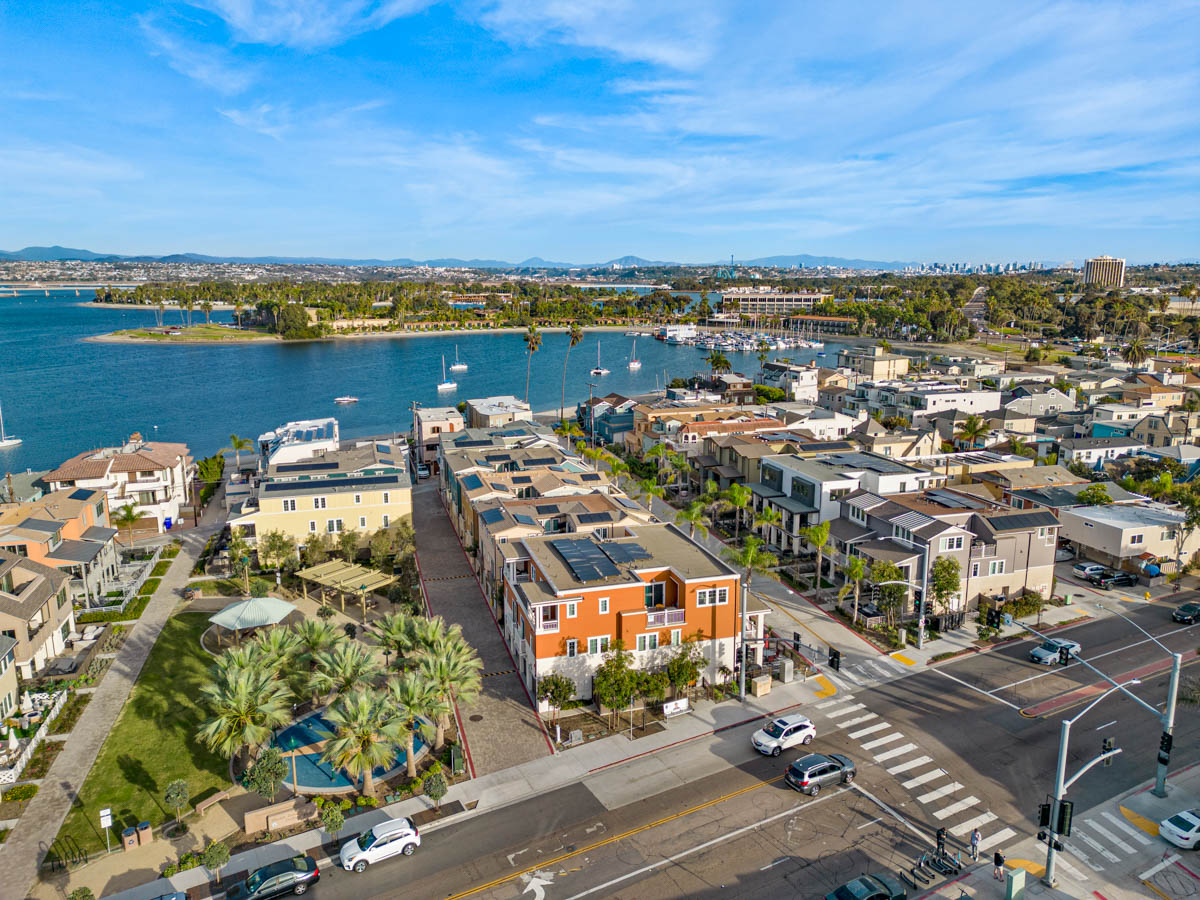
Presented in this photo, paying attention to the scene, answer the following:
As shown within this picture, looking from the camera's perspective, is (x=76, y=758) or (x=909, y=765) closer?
(x=909, y=765)

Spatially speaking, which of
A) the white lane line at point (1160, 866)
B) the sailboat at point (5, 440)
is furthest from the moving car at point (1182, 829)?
the sailboat at point (5, 440)

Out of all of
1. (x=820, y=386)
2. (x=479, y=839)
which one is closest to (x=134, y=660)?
(x=479, y=839)

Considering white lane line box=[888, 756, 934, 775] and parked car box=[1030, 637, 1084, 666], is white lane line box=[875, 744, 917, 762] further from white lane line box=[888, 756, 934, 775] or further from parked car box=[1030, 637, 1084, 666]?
parked car box=[1030, 637, 1084, 666]

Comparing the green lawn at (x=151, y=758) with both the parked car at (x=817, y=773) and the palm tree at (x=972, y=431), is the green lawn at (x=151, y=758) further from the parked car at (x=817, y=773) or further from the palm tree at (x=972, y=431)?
the palm tree at (x=972, y=431)

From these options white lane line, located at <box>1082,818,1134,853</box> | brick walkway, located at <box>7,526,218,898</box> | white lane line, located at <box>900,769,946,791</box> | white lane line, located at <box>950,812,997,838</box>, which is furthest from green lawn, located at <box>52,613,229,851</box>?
white lane line, located at <box>1082,818,1134,853</box>

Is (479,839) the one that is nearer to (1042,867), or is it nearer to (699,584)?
(699,584)

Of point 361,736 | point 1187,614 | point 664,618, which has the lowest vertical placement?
point 1187,614

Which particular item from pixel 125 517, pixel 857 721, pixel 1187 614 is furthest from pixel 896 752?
pixel 125 517

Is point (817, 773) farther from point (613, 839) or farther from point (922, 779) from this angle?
point (613, 839)
